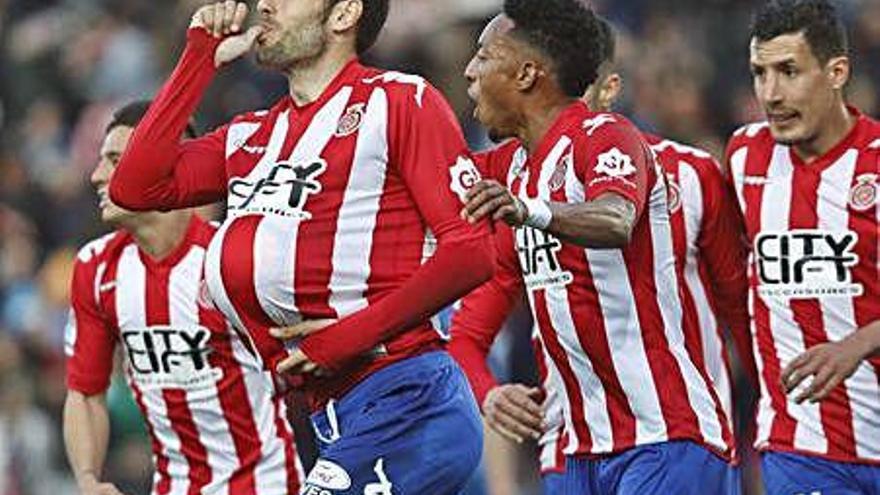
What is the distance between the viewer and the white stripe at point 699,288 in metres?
8.78

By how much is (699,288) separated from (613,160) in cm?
106

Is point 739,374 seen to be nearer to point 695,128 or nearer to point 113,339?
point 695,128

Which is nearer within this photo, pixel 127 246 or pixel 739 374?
pixel 127 246

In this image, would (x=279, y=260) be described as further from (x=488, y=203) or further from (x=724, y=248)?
(x=724, y=248)

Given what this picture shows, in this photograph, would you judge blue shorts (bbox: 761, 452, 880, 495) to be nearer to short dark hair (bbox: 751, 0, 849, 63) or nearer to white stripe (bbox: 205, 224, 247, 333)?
short dark hair (bbox: 751, 0, 849, 63)

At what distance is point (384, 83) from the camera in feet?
26.3

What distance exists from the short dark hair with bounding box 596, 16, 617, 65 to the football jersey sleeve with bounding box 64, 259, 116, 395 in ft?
7.32

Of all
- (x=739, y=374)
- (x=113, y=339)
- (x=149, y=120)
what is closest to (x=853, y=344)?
(x=149, y=120)

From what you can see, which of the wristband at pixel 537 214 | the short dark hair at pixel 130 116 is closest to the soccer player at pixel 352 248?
the wristband at pixel 537 214

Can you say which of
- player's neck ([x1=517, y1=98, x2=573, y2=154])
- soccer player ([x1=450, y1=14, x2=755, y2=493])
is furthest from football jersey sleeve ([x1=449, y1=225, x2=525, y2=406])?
player's neck ([x1=517, y1=98, x2=573, y2=154])

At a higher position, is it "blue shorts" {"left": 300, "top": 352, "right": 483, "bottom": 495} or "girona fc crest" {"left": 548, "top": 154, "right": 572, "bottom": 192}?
"girona fc crest" {"left": 548, "top": 154, "right": 572, "bottom": 192}

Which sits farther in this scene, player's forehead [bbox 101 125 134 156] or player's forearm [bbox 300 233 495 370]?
player's forehead [bbox 101 125 134 156]

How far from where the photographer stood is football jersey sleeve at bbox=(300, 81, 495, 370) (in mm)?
7715

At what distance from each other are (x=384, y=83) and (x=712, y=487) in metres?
1.80
